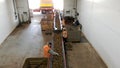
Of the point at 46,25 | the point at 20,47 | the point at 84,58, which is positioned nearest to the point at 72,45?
the point at 84,58

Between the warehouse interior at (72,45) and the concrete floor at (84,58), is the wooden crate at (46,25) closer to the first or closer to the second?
the warehouse interior at (72,45)

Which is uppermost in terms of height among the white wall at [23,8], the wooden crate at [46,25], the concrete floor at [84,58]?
the white wall at [23,8]

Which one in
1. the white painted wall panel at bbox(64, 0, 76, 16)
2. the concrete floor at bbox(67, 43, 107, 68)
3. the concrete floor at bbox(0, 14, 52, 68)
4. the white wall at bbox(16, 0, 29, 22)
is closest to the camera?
the concrete floor at bbox(67, 43, 107, 68)

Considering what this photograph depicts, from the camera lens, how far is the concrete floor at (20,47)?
5545 mm

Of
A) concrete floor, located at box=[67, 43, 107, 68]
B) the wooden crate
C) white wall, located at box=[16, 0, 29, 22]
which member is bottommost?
concrete floor, located at box=[67, 43, 107, 68]

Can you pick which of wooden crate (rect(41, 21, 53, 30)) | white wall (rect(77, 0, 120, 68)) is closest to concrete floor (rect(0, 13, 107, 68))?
white wall (rect(77, 0, 120, 68))

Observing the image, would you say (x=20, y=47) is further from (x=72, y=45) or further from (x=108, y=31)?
(x=108, y=31)

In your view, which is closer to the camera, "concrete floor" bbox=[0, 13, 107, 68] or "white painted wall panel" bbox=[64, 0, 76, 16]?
"concrete floor" bbox=[0, 13, 107, 68]

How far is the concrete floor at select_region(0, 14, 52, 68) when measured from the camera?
5.54m

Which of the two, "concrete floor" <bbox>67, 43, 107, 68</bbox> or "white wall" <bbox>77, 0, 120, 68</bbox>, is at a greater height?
"white wall" <bbox>77, 0, 120, 68</bbox>

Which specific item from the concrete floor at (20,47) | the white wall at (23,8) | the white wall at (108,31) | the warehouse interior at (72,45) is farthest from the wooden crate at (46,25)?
the white wall at (108,31)

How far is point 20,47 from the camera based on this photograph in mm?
6945

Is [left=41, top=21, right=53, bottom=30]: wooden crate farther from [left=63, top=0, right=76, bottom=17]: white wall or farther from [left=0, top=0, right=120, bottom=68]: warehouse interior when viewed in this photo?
[left=63, top=0, right=76, bottom=17]: white wall

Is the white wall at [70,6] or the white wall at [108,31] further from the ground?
the white wall at [70,6]
